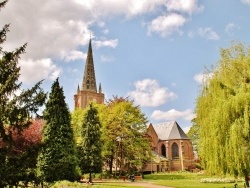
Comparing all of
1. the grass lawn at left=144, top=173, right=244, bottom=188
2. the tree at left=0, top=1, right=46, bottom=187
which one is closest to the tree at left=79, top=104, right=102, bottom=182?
the grass lawn at left=144, top=173, right=244, bottom=188

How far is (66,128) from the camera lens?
96.4 feet

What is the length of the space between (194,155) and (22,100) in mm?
66664

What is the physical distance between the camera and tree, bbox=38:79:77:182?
89.8ft

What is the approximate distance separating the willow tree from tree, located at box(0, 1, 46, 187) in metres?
10.0

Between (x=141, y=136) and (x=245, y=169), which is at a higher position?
(x=141, y=136)

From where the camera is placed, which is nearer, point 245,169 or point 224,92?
point 245,169

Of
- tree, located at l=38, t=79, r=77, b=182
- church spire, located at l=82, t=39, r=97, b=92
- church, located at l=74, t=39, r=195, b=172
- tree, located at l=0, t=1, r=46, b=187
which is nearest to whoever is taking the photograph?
Answer: tree, located at l=0, t=1, r=46, b=187

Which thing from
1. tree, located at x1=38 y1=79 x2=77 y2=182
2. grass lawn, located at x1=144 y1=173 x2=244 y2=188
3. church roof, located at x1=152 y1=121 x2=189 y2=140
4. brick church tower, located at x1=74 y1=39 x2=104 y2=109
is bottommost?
grass lawn, located at x1=144 y1=173 x2=244 y2=188

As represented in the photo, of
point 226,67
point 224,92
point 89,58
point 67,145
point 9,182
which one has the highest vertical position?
point 89,58

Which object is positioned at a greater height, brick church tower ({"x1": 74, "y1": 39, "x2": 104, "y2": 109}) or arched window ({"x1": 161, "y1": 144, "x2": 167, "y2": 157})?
brick church tower ({"x1": 74, "y1": 39, "x2": 104, "y2": 109})

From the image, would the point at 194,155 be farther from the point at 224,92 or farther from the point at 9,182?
the point at 9,182

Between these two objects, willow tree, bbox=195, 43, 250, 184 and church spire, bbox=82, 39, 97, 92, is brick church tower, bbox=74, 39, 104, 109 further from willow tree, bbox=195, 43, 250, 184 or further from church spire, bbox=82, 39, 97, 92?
willow tree, bbox=195, 43, 250, 184

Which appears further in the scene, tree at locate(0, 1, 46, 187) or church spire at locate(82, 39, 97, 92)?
church spire at locate(82, 39, 97, 92)

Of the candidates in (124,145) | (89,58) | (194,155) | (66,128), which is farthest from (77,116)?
(89,58)
